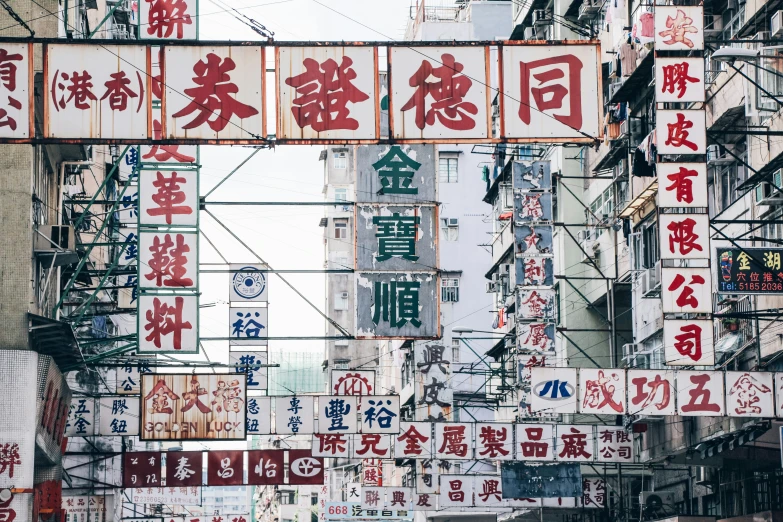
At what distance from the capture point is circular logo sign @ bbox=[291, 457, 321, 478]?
33.0 m

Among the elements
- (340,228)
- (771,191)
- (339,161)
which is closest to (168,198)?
(771,191)

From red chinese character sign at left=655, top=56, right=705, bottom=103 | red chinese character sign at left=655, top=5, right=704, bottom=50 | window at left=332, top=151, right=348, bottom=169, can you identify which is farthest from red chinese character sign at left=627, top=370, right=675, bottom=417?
window at left=332, top=151, right=348, bottom=169

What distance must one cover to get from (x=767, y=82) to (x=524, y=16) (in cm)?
2195

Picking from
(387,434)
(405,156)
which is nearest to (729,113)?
(405,156)

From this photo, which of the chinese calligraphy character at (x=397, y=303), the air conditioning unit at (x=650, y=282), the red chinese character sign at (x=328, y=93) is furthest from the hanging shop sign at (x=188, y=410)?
the red chinese character sign at (x=328, y=93)

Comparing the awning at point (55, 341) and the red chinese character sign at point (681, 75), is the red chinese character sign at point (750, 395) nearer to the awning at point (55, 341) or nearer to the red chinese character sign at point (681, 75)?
the red chinese character sign at point (681, 75)

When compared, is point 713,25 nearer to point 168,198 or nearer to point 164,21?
point 164,21

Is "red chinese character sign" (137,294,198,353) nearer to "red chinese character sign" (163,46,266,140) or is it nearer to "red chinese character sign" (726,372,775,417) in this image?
"red chinese character sign" (163,46,266,140)

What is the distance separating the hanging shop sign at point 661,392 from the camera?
23.5 meters

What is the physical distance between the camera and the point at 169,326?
2436 cm

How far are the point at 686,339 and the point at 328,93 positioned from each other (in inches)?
341

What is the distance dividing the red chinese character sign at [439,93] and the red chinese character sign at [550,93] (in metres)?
0.31

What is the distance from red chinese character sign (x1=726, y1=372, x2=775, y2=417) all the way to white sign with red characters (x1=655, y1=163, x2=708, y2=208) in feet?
10.5

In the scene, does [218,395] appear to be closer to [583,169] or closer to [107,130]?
[107,130]
